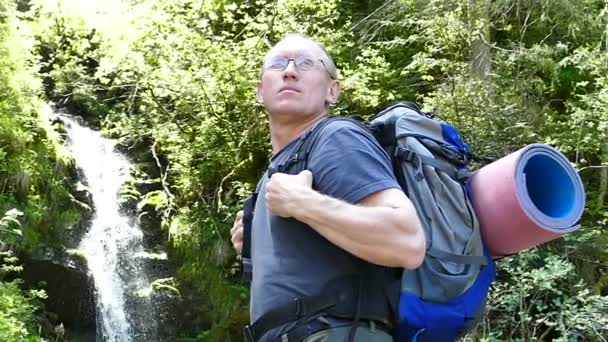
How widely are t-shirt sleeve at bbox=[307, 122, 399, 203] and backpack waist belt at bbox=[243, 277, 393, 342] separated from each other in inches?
7.8

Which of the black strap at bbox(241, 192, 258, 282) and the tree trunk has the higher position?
the tree trunk

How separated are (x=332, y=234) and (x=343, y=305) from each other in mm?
159

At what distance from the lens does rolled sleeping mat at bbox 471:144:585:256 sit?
1.36m

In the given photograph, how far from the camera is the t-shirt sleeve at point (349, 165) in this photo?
1.36 m

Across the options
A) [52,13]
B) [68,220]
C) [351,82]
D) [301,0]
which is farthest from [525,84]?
[52,13]

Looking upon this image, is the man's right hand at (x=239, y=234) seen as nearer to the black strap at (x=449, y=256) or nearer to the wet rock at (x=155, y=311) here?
the black strap at (x=449, y=256)

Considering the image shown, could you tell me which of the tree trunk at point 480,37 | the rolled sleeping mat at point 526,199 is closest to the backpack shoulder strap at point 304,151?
the rolled sleeping mat at point 526,199

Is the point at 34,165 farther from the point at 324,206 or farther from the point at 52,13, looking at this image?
the point at 324,206

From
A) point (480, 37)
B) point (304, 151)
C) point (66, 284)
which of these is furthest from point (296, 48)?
point (66, 284)

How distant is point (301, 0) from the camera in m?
8.41

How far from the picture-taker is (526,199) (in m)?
1.37

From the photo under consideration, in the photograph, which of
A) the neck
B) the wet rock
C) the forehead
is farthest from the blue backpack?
the wet rock

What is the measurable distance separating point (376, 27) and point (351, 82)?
1.82 meters

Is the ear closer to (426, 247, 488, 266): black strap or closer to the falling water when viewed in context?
(426, 247, 488, 266): black strap
